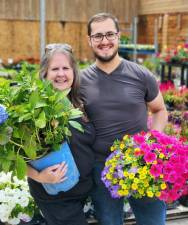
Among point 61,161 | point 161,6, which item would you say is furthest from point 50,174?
point 161,6

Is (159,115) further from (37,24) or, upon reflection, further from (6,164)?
(37,24)

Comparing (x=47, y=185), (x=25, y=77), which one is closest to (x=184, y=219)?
(x=47, y=185)

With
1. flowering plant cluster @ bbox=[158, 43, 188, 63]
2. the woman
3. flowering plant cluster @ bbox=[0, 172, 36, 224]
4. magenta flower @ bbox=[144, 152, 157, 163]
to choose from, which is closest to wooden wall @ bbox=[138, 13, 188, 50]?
flowering plant cluster @ bbox=[158, 43, 188, 63]

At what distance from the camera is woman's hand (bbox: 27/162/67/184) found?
1965mm

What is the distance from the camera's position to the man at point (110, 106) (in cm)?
236

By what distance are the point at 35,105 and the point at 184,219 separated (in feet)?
6.77

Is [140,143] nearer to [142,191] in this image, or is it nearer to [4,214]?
[142,191]

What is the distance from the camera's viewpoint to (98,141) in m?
2.37

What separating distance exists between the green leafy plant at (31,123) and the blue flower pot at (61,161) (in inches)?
1.6

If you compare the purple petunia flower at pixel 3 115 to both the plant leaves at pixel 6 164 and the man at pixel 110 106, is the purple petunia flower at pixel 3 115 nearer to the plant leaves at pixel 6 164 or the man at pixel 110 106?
the plant leaves at pixel 6 164

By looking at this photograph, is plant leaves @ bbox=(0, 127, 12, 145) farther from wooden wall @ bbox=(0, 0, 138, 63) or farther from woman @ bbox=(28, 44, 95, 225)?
wooden wall @ bbox=(0, 0, 138, 63)

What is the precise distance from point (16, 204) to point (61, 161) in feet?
3.32

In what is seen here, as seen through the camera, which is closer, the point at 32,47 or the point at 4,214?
the point at 4,214

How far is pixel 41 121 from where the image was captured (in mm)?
1807
